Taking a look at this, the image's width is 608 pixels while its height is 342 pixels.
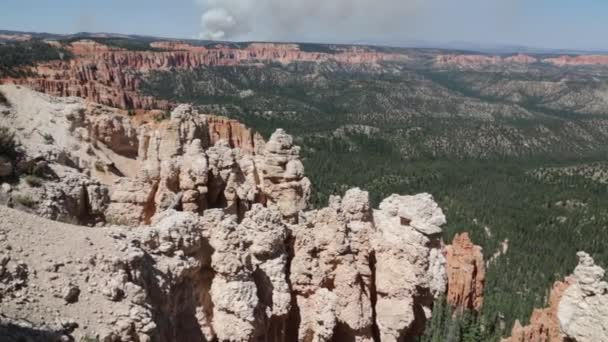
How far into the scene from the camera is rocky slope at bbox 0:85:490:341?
5758 mm

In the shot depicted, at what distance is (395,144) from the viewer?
10331 cm

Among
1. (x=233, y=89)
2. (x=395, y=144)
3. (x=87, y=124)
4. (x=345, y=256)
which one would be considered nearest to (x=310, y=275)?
(x=345, y=256)

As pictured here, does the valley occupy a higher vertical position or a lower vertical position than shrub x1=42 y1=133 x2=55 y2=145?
lower

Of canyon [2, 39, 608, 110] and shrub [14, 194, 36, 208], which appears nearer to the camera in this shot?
shrub [14, 194, 36, 208]

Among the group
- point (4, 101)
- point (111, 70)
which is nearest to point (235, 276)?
point (4, 101)

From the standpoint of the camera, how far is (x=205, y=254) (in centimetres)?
809

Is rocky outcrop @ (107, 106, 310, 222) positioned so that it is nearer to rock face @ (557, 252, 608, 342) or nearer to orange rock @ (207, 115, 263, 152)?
rock face @ (557, 252, 608, 342)

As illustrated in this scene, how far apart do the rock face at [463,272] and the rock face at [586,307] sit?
1608 centimetres

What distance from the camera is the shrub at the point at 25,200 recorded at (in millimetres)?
8617

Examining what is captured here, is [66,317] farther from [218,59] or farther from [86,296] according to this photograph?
[218,59]

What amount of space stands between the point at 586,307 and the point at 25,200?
8895 millimetres

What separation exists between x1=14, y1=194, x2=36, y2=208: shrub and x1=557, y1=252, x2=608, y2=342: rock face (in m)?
8.54

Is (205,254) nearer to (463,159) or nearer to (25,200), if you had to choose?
(25,200)

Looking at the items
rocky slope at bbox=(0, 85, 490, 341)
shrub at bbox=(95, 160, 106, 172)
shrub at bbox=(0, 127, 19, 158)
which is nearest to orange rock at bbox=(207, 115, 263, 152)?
shrub at bbox=(95, 160, 106, 172)
